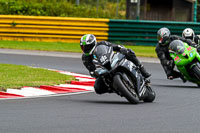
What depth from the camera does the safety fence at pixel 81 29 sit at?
2559cm

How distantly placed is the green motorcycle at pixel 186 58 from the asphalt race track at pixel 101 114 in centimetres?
50

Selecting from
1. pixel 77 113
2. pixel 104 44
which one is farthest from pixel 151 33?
pixel 77 113

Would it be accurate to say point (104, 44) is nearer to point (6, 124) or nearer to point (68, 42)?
point (6, 124)

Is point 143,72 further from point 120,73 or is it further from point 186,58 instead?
point 186,58

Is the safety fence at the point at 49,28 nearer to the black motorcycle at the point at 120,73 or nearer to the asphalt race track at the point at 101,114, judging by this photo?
the asphalt race track at the point at 101,114

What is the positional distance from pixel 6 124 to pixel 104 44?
10.3ft

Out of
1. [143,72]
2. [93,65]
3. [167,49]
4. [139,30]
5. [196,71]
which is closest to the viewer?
[93,65]

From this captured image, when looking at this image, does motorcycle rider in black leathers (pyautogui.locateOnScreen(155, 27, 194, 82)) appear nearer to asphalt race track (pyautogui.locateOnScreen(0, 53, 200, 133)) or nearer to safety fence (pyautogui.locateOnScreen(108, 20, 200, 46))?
asphalt race track (pyautogui.locateOnScreen(0, 53, 200, 133))

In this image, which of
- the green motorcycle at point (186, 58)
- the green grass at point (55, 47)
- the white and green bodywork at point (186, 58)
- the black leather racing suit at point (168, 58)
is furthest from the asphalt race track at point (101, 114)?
the green grass at point (55, 47)

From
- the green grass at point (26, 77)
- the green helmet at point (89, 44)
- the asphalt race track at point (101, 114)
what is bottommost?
the green grass at point (26, 77)

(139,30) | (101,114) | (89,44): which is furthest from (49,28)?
(101,114)

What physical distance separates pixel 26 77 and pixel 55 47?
10.6 meters

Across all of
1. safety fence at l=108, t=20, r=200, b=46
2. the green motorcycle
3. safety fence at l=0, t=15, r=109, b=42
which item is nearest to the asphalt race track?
the green motorcycle

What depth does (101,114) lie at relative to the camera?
29.3 feet
